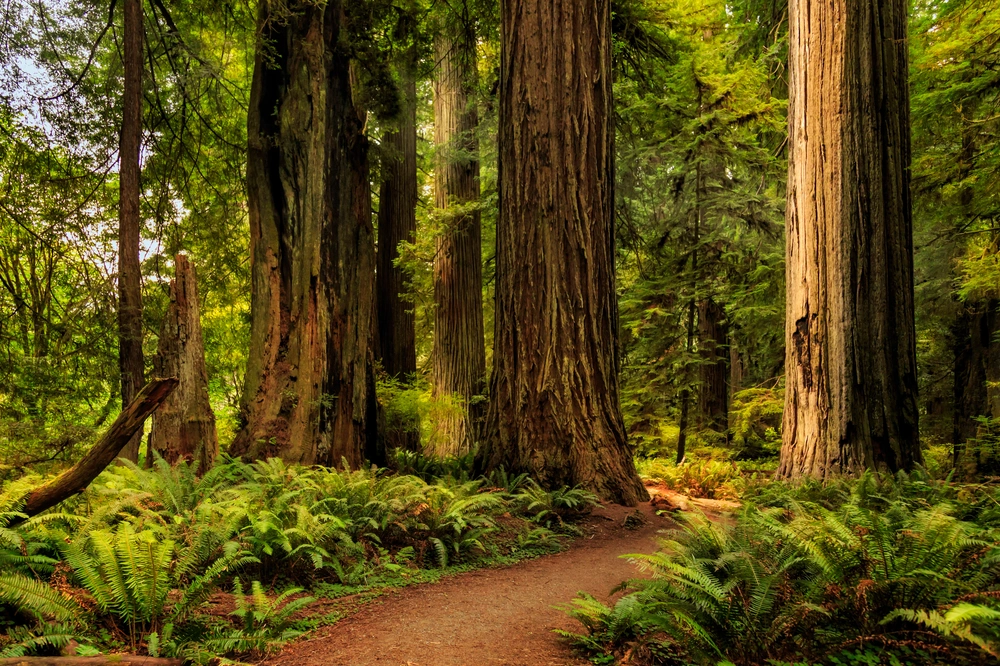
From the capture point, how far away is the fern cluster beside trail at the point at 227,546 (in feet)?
9.30

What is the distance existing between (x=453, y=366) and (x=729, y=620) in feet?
30.1

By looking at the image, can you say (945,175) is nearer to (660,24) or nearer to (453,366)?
(660,24)

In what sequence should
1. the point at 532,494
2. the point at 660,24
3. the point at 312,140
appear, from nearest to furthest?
1. the point at 532,494
2. the point at 312,140
3. the point at 660,24

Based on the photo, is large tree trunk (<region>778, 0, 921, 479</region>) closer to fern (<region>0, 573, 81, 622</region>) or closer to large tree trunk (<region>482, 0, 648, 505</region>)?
large tree trunk (<region>482, 0, 648, 505</region>)

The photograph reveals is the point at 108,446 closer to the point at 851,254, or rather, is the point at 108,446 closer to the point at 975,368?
the point at 851,254

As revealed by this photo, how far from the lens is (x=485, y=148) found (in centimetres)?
1325

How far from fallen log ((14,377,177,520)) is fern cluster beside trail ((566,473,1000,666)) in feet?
8.15

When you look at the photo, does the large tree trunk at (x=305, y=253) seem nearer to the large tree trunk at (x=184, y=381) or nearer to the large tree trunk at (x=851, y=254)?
the large tree trunk at (x=184, y=381)

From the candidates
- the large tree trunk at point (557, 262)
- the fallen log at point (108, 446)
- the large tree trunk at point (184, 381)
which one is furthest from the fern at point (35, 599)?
the large tree trunk at point (557, 262)

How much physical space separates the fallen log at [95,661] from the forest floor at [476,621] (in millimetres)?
512

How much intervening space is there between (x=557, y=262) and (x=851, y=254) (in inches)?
120

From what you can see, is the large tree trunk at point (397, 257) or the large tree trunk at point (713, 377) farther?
the large tree trunk at point (713, 377)

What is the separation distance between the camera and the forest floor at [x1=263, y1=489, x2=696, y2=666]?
3.02 m

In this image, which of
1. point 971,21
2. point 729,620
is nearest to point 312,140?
point 729,620
